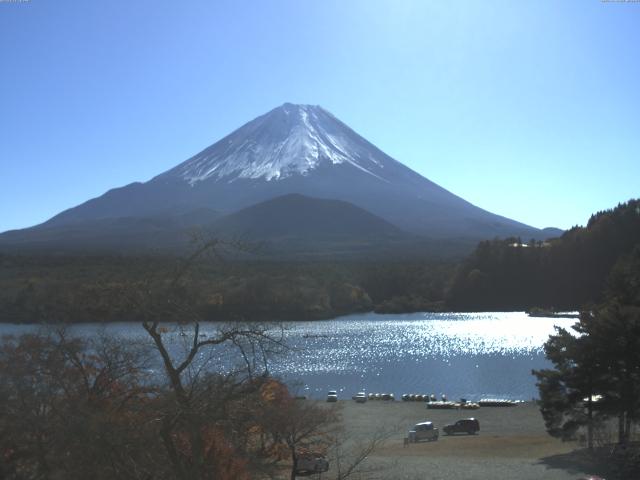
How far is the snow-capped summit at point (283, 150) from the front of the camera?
98.8 metres

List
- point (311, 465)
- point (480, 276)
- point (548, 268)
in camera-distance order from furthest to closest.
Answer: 1. point (480, 276)
2. point (548, 268)
3. point (311, 465)

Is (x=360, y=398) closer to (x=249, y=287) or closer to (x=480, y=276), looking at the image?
(x=249, y=287)

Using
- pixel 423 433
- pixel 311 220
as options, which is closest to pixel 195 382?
pixel 423 433

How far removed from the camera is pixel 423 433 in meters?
13.5

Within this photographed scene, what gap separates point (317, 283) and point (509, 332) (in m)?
12.6

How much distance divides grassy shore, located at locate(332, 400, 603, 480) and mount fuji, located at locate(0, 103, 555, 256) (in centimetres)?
5832

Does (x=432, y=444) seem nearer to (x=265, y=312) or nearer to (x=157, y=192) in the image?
(x=265, y=312)

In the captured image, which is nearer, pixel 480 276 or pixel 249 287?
pixel 249 287

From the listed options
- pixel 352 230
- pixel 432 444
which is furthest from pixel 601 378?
pixel 352 230

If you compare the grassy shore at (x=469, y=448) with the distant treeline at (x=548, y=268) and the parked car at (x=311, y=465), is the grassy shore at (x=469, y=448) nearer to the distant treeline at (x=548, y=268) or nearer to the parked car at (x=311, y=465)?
the parked car at (x=311, y=465)

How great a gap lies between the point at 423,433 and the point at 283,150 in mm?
89055

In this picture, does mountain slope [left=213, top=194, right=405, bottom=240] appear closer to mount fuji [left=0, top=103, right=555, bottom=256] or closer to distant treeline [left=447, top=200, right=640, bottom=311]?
mount fuji [left=0, top=103, right=555, bottom=256]

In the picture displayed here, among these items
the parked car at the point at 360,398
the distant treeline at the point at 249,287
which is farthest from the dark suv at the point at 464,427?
the distant treeline at the point at 249,287

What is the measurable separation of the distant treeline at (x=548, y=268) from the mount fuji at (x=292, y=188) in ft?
91.6
